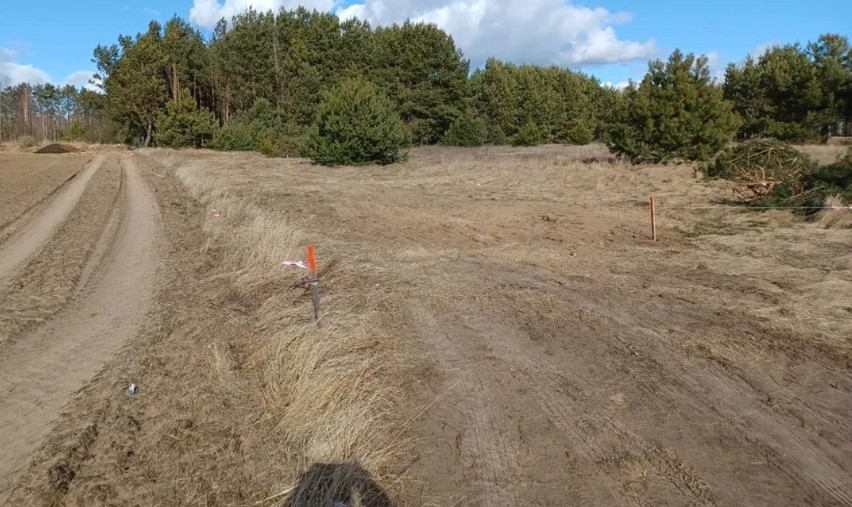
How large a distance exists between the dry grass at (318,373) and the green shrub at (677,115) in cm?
2197

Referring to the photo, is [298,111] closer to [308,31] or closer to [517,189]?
[308,31]

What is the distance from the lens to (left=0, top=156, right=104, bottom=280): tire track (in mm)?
12422

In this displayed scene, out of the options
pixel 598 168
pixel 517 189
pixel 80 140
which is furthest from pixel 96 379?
pixel 80 140

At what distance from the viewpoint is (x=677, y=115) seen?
2712cm

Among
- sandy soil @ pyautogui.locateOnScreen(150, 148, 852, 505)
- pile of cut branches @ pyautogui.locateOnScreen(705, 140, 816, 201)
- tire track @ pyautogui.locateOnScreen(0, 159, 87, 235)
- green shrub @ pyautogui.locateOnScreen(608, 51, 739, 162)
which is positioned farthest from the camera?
green shrub @ pyautogui.locateOnScreen(608, 51, 739, 162)

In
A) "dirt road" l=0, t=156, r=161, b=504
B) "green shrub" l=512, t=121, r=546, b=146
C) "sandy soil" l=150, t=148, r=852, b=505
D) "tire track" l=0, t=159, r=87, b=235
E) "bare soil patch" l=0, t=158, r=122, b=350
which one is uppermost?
"green shrub" l=512, t=121, r=546, b=146

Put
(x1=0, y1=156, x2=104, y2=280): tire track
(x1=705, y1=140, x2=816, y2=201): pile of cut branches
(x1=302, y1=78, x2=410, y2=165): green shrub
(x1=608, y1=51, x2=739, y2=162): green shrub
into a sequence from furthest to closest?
1. (x1=302, y1=78, x2=410, y2=165): green shrub
2. (x1=608, y1=51, x2=739, y2=162): green shrub
3. (x1=705, y1=140, x2=816, y2=201): pile of cut branches
4. (x1=0, y1=156, x2=104, y2=280): tire track

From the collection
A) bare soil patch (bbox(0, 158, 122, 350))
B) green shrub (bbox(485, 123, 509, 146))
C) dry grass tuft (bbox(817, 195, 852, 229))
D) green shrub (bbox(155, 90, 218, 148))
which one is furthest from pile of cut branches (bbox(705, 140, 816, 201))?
green shrub (bbox(155, 90, 218, 148))

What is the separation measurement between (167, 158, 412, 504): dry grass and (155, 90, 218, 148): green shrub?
58.6m

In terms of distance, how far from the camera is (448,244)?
12586 mm

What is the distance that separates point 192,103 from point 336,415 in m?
65.2

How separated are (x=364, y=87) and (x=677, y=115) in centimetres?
1727

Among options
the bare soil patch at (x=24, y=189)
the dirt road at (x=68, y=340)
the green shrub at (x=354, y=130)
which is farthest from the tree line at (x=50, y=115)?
the dirt road at (x=68, y=340)

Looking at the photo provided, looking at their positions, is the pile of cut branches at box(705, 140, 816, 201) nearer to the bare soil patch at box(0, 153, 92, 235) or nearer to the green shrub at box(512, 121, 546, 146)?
the bare soil patch at box(0, 153, 92, 235)
